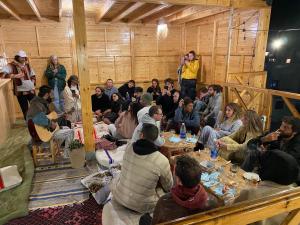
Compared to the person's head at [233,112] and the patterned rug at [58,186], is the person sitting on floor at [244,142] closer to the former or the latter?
the person's head at [233,112]

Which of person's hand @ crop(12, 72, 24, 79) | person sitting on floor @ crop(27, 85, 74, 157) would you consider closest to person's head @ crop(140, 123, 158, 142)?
person sitting on floor @ crop(27, 85, 74, 157)

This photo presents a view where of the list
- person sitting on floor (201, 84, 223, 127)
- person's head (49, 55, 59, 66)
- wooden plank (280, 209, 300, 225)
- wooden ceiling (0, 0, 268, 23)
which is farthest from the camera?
person's head (49, 55, 59, 66)

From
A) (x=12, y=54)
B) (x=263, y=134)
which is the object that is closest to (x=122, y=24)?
(x=12, y=54)

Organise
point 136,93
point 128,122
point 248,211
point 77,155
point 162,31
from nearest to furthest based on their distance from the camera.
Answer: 1. point 248,211
2. point 77,155
3. point 128,122
4. point 136,93
5. point 162,31

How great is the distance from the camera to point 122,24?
26.0 feet

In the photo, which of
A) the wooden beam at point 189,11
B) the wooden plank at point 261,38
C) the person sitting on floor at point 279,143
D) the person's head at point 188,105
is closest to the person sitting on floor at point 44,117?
the person's head at point 188,105

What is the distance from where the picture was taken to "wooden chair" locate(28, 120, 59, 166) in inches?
151

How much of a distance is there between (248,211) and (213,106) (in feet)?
15.1

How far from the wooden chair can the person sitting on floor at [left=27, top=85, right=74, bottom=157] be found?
4.0 inches

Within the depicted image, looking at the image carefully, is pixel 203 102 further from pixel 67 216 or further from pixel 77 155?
pixel 67 216

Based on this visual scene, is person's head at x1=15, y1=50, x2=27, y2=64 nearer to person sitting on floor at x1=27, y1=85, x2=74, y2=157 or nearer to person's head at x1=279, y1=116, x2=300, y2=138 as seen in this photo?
person sitting on floor at x1=27, y1=85, x2=74, y2=157

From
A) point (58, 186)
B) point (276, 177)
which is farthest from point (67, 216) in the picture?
point (276, 177)

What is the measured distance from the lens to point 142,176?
86.4 inches

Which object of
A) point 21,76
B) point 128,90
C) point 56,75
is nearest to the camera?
point 21,76
